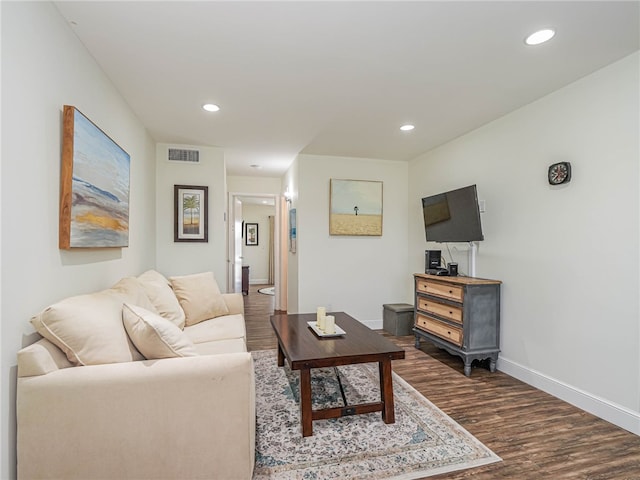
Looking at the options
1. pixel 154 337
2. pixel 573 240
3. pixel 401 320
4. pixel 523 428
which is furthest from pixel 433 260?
pixel 154 337

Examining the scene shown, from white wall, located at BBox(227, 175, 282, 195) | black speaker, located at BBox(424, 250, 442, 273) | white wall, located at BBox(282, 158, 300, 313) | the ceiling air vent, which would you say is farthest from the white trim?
the ceiling air vent

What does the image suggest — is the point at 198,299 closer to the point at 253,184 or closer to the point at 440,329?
the point at 440,329

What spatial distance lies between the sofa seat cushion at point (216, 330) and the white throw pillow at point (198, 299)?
0.26 feet

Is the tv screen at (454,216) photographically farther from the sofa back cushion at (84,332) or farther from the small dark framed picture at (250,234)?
the small dark framed picture at (250,234)

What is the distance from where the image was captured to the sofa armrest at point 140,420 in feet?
4.51

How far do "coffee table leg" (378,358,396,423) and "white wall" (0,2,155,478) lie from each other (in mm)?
1908

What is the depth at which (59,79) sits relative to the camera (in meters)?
1.77

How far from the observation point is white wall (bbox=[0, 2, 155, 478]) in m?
1.37

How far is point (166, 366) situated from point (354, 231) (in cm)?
347

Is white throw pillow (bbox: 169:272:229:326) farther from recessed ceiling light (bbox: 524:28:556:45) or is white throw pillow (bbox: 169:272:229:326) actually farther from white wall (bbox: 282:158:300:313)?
recessed ceiling light (bbox: 524:28:556:45)

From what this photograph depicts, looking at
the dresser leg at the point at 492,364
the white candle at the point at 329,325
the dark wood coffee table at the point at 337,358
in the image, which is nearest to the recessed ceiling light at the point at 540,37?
the dark wood coffee table at the point at 337,358

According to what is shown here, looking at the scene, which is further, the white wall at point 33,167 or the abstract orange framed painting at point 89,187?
the abstract orange framed painting at point 89,187

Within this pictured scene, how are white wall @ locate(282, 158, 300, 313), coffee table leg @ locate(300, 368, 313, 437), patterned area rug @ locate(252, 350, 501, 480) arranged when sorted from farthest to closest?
white wall @ locate(282, 158, 300, 313) → coffee table leg @ locate(300, 368, 313, 437) → patterned area rug @ locate(252, 350, 501, 480)

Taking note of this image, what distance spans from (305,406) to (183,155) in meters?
3.37
